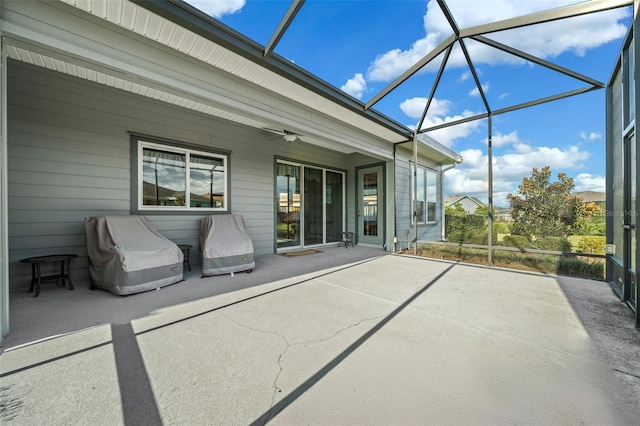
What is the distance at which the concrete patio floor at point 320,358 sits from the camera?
1.29m

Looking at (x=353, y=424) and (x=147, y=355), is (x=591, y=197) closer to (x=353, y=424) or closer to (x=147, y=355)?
(x=353, y=424)

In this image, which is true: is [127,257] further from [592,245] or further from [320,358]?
[592,245]

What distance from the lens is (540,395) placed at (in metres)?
1.39

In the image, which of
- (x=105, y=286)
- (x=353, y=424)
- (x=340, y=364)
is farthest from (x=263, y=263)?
(x=353, y=424)

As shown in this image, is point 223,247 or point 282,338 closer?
point 282,338

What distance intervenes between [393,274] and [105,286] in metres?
4.11

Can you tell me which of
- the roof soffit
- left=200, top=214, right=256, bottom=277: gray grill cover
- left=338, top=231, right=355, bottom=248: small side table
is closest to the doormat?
left=338, top=231, right=355, bottom=248: small side table

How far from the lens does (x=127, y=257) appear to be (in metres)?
3.04

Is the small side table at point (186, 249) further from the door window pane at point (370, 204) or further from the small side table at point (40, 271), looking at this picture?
the door window pane at point (370, 204)

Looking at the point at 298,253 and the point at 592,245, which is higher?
the point at 592,245

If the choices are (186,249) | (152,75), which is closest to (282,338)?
(186,249)

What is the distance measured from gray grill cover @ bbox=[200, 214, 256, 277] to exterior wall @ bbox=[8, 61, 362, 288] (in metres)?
0.63

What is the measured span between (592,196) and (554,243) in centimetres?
103

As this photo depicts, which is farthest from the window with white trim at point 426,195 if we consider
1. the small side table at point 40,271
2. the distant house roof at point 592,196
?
the small side table at point 40,271
